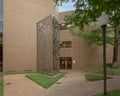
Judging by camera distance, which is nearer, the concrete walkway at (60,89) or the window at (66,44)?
the concrete walkway at (60,89)

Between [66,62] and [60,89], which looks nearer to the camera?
[60,89]

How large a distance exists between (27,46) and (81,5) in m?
23.1

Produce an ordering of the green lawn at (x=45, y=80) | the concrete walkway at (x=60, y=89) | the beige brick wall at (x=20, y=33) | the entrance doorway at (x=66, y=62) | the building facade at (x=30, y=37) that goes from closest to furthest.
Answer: the concrete walkway at (x=60, y=89)
the green lawn at (x=45, y=80)
the building facade at (x=30, y=37)
the beige brick wall at (x=20, y=33)
the entrance doorway at (x=66, y=62)

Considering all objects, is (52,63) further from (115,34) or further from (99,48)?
(99,48)

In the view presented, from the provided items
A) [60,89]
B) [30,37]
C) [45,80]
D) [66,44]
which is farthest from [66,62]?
[60,89]

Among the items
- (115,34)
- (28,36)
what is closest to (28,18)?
(28,36)

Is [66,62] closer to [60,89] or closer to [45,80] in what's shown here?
[45,80]

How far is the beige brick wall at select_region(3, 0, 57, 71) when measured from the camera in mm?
33312

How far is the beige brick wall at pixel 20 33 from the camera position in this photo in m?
33.3

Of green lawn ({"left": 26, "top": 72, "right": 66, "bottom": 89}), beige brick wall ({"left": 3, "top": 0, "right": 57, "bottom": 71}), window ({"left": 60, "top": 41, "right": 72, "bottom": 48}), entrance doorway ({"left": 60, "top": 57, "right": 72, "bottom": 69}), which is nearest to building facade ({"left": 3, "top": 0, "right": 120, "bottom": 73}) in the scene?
beige brick wall ({"left": 3, "top": 0, "right": 57, "bottom": 71})

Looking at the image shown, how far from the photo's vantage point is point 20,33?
3491cm

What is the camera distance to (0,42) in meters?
32.4

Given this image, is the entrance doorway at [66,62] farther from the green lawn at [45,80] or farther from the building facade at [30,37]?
the green lawn at [45,80]

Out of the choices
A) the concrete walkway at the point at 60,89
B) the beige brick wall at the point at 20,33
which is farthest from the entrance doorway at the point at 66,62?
the concrete walkway at the point at 60,89
